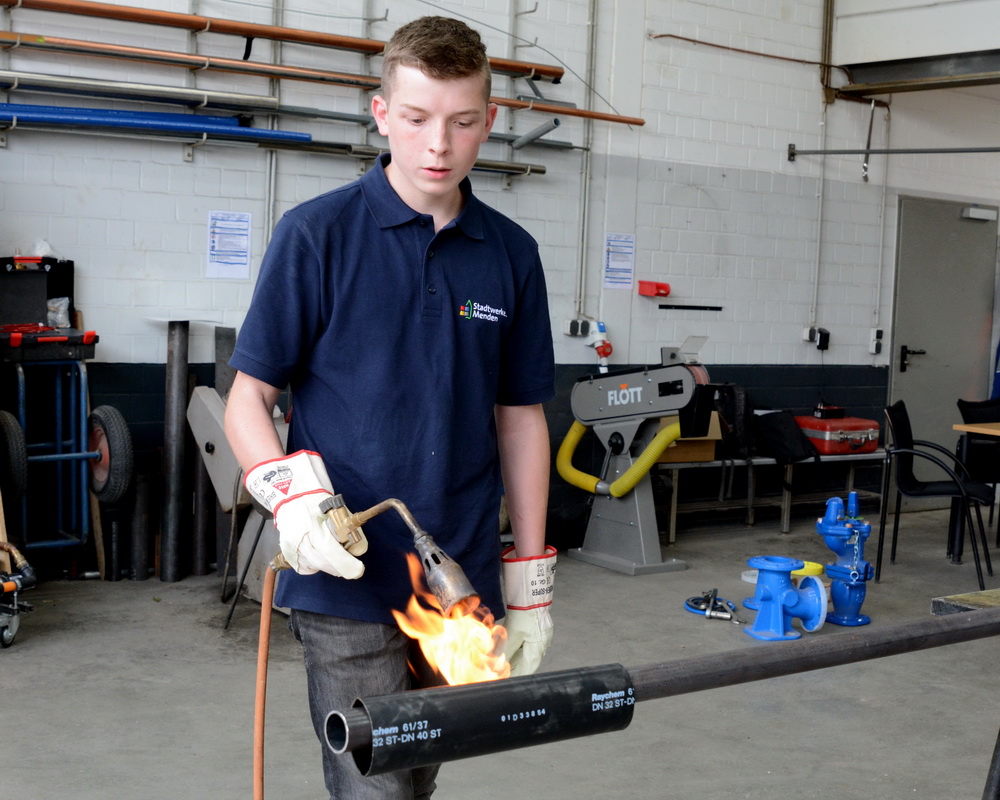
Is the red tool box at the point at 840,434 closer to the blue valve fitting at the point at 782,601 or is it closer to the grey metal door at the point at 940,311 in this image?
the grey metal door at the point at 940,311

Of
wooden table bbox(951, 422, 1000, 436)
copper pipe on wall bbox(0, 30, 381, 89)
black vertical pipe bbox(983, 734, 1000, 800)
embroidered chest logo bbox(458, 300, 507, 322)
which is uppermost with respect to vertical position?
copper pipe on wall bbox(0, 30, 381, 89)

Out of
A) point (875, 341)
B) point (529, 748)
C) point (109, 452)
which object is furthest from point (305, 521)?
point (875, 341)

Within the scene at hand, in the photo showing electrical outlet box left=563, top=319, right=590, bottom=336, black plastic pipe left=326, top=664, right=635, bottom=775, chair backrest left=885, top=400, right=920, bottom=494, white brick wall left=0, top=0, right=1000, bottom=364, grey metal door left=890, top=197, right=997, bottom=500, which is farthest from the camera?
grey metal door left=890, top=197, right=997, bottom=500

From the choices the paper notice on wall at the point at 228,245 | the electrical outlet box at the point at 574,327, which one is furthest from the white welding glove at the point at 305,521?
Result: the electrical outlet box at the point at 574,327

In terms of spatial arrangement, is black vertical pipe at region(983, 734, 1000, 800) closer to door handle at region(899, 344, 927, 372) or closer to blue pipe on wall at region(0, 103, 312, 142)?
blue pipe on wall at region(0, 103, 312, 142)

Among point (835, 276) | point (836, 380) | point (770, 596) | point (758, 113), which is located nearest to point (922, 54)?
point (758, 113)

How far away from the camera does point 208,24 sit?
193 inches

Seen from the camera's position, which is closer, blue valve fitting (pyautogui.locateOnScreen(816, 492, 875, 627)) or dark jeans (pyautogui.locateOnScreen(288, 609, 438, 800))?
dark jeans (pyautogui.locateOnScreen(288, 609, 438, 800))

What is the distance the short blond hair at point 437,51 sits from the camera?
1.54 m

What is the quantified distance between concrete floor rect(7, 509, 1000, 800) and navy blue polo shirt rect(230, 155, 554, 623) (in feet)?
5.11

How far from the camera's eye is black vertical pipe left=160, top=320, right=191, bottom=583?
5043mm

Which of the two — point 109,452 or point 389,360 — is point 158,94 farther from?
point 389,360

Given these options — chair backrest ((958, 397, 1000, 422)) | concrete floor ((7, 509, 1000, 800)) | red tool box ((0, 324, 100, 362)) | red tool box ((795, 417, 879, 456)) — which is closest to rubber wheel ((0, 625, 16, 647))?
concrete floor ((7, 509, 1000, 800))

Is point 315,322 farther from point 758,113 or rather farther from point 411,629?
point 758,113
